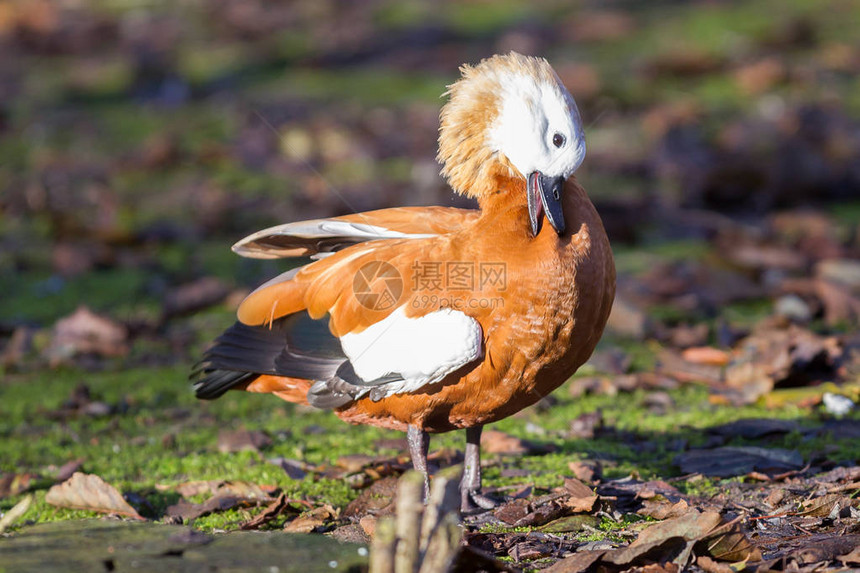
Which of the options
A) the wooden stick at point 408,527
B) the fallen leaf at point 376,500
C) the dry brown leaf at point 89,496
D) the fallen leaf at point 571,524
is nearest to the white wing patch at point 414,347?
the fallen leaf at point 376,500

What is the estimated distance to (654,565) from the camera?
120 inches

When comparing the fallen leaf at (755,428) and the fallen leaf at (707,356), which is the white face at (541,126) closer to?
the fallen leaf at (755,428)

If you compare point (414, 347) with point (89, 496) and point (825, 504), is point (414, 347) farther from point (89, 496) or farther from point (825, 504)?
point (825, 504)

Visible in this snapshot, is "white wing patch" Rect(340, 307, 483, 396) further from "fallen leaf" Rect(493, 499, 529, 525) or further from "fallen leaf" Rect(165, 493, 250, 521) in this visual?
"fallen leaf" Rect(165, 493, 250, 521)

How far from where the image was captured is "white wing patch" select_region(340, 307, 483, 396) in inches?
148

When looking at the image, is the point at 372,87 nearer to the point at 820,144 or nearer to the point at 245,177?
the point at 245,177

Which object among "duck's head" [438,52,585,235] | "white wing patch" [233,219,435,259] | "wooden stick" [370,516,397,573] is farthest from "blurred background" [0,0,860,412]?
"wooden stick" [370,516,397,573]

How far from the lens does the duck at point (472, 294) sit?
12.4ft

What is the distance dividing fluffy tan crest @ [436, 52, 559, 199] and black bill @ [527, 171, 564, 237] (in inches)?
5.7

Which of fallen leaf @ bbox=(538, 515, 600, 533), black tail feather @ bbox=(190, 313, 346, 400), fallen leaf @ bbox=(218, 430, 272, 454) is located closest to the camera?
fallen leaf @ bbox=(538, 515, 600, 533)

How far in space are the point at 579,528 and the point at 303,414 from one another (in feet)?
7.54

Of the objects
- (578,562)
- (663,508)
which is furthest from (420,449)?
(578,562)

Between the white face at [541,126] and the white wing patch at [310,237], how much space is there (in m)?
0.62

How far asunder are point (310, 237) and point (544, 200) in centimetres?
117
